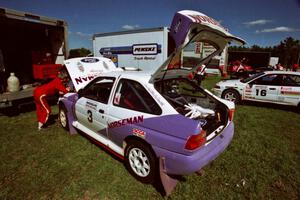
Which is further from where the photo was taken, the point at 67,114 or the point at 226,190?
the point at 67,114

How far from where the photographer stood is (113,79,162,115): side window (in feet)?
8.84

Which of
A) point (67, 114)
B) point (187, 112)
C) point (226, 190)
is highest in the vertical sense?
point (187, 112)

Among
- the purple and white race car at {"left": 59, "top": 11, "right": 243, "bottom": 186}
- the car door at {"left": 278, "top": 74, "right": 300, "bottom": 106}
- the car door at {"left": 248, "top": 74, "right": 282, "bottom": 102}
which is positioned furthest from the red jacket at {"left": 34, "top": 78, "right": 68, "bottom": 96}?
the car door at {"left": 278, "top": 74, "right": 300, "bottom": 106}

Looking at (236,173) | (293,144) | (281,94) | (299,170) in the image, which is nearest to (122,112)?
(236,173)

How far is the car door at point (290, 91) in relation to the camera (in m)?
6.65

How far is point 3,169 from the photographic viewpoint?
331 cm

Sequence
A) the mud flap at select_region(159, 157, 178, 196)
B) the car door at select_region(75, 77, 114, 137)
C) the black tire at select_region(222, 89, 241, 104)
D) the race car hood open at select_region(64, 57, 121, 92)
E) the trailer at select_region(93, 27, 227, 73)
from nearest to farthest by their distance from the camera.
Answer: the mud flap at select_region(159, 157, 178, 196), the car door at select_region(75, 77, 114, 137), the race car hood open at select_region(64, 57, 121, 92), the black tire at select_region(222, 89, 241, 104), the trailer at select_region(93, 27, 227, 73)

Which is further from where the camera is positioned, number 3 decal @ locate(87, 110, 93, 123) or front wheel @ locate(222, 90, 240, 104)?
front wheel @ locate(222, 90, 240, 104)

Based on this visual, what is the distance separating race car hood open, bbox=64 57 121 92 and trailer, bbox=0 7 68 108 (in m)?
2.02

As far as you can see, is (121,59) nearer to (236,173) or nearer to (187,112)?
(187,112)

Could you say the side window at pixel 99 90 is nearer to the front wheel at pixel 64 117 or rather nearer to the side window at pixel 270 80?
the front wheel at pixel 64 117

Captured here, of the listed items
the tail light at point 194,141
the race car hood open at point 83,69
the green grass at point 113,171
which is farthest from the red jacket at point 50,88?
the tail light at point 194,141

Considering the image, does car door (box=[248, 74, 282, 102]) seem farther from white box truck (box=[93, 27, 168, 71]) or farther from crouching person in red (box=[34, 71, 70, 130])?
crouching person in red (box=[34, 71, 70, 130])

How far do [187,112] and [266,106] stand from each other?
6.14 m
